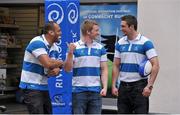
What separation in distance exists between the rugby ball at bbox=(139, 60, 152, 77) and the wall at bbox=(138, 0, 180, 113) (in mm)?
2776

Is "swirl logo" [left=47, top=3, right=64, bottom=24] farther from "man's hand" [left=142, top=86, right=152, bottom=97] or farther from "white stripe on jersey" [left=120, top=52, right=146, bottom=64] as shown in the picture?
"man's hand" [left=142, top=86, right=152, bottom=97]

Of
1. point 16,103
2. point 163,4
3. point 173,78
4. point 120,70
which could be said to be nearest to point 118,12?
point 163,4

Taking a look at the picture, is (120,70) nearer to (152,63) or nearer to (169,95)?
(152,63)

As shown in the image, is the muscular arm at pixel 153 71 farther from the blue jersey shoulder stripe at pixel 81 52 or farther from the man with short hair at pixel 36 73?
the man with short hair at pixel 36 73

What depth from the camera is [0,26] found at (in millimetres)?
13594

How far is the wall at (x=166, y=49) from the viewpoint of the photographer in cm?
981

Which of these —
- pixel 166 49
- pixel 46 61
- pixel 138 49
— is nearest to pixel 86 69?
pixel 46 61

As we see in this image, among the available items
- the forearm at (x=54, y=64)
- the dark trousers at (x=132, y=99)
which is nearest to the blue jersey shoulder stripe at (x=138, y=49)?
the dark trousers at (x=132, y=99)

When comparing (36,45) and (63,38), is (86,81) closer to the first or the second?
(36,45)

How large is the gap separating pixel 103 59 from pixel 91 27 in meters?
0.49

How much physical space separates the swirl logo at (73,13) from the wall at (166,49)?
1.97 m

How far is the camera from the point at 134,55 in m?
7.19

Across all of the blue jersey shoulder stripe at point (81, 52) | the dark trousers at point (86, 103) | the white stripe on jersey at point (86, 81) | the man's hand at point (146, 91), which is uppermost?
the blue jersey shoulder stripe at point (81, 52)

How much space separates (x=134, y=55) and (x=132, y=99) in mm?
639
